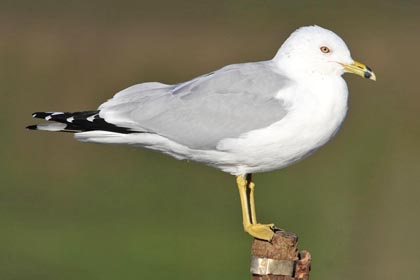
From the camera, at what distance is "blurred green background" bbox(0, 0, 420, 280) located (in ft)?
33.2

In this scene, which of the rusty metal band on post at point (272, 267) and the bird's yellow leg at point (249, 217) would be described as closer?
the rusty metal band on post at point (272, 267)

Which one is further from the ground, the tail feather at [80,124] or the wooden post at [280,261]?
the tail feather at [80,124]

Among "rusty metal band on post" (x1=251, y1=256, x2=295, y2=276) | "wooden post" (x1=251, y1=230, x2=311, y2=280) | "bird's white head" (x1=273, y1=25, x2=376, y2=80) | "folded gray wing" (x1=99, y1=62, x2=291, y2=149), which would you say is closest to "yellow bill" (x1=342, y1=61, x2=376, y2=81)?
"bird's white head" (x1=273, y1=25, x2=376, y2=80)

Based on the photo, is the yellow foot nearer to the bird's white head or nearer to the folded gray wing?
the folded gray wing

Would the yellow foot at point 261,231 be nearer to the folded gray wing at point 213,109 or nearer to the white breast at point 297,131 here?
the white breast at point 297,131

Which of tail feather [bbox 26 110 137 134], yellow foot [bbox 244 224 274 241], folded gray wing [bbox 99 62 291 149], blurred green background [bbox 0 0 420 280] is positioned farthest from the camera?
blurred green background [bbox 0 0 420 280]

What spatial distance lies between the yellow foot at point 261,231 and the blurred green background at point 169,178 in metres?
4.51

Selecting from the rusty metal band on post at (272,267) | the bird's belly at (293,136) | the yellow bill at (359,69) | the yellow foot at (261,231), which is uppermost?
the yellow bill at (359,69)

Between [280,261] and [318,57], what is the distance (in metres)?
0.95

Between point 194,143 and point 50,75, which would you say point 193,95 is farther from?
point 50,75

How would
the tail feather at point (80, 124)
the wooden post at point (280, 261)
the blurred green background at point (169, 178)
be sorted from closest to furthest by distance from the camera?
1. the wooden post at point (280, 261)
2. the tail feather at point (80, 124)
3. the blurred green background at point (169, 178)

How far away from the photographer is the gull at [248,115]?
16.3 feet

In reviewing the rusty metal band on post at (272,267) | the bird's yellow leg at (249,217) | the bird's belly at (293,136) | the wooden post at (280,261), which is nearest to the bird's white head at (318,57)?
the bird's belly at (293,136)

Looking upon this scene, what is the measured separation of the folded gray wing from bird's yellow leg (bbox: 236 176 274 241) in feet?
0.91
